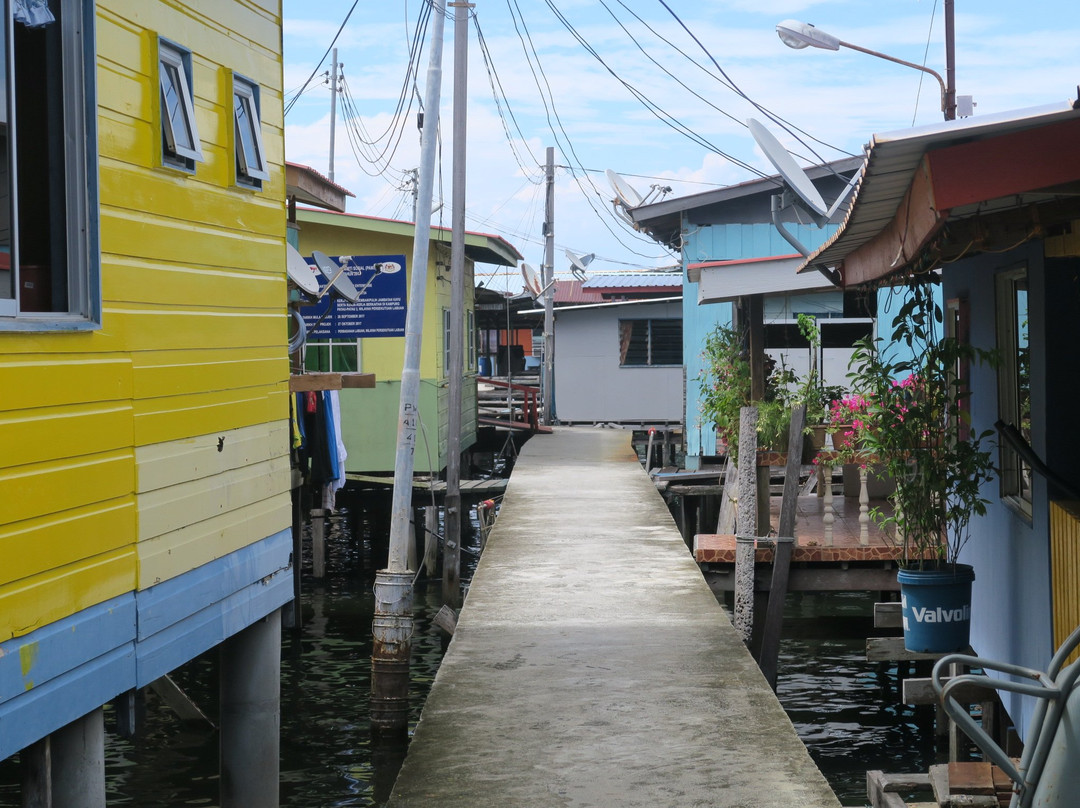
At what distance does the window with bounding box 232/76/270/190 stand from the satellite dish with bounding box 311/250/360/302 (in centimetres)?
521

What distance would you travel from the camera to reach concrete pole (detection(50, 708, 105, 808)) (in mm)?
4570

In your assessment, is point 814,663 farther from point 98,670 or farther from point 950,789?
point 98,670

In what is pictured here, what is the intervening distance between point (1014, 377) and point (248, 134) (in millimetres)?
4581

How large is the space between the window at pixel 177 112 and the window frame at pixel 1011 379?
4.46m

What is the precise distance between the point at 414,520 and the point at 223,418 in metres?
14.1

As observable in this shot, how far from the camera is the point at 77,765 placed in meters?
4.63

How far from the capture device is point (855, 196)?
5250mm

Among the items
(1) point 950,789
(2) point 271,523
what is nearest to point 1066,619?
(1) point 950,789

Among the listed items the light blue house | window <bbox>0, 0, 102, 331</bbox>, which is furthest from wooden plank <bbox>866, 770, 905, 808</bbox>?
the light blue house

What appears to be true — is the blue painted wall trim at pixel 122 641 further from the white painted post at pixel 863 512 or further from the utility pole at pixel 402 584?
the white painted post at pixel 863 512

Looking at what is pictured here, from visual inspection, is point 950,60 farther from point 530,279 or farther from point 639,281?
point 639,281

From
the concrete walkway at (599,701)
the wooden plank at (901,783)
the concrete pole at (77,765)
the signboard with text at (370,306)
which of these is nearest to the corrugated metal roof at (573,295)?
the signboard with text at (370,306)

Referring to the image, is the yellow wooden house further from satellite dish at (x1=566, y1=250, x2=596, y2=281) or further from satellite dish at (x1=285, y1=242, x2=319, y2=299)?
satellite dish at (x1=566, y1=250, x2=596, y2=281)

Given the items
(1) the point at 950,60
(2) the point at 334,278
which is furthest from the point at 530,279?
(2) the point at 334,278
